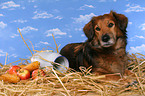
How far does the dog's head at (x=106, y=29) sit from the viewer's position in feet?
11.0

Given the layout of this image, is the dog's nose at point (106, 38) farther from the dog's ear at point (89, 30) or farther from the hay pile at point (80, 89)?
the hay pile at point (80, 89)

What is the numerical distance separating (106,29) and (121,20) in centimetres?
49

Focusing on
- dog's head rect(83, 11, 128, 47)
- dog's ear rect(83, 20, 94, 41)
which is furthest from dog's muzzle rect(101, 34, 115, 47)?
dog's ear rect(83, 20, 94, 41)

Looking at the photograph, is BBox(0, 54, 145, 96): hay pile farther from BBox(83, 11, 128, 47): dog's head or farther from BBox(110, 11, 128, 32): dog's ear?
BBox(110, 11, 128, 32): dog's ear

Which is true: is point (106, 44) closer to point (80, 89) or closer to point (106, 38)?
point (106, 38)

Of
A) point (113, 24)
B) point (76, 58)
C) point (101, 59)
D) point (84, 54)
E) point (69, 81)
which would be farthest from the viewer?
point (76, 58)

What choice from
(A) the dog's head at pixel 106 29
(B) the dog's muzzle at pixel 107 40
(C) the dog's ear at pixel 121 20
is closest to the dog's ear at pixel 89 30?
(A) the dog's head at pixel 106 29

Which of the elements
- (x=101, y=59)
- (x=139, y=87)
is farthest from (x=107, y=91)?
(x=101, y=59)

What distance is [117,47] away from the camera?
3652 millimetres

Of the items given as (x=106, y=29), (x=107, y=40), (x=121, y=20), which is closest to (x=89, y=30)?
(x=106, y=29)

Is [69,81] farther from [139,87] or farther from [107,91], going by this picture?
[139,87]

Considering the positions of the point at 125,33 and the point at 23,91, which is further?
the point at 125,33

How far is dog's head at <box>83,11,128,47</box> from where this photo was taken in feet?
11.0

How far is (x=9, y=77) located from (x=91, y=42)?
1.72 metres
